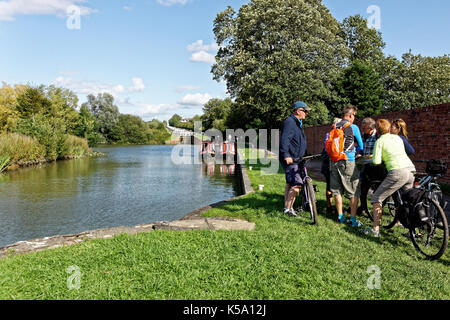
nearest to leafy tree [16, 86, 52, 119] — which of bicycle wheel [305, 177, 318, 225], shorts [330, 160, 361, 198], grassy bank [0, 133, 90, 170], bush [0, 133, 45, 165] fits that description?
grassy bank [0, 133, 90, 170]

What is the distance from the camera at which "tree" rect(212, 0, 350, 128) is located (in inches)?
984

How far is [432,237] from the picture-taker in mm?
4531

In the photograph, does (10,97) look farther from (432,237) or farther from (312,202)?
(432,237)

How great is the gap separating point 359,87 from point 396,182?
97.4 ft

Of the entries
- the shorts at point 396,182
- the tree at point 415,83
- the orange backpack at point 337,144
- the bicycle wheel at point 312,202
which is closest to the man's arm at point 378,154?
the shorts at point 396,182

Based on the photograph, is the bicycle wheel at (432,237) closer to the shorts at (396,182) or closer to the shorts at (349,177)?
the shorts at (396,182)

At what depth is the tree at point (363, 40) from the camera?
38.2 m

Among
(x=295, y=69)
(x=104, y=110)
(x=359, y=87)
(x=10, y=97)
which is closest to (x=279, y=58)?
(x=295, y=69)

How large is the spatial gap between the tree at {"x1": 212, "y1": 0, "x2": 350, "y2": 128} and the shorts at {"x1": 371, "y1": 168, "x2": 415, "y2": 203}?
20.1 metres

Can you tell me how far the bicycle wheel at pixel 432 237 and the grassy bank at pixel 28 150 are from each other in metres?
24.2

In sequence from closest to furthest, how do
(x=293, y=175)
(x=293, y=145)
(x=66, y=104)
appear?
1. (x=293, y=175)
2. (x=293, y=145)
3. (x=66, y=104)

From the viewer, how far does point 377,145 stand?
4.84m

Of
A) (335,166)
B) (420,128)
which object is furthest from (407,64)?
(335,166)
